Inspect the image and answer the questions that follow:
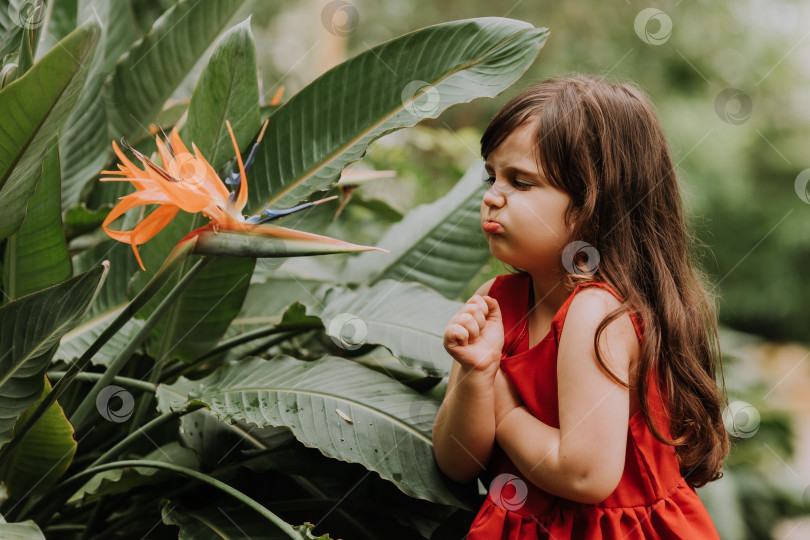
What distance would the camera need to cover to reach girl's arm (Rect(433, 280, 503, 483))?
70 cm

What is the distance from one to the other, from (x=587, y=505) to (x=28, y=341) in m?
0.60

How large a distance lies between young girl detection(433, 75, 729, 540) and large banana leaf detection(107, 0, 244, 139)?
2.09 feet

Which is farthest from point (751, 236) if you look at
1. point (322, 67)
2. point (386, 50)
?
point (386, 50)

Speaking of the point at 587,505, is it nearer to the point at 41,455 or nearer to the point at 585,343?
the point at 585,343

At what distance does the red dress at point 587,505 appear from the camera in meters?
0.72

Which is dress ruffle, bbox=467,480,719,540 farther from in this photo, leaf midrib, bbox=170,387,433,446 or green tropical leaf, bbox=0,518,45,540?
green tropical leaf, bbox=0,518,45,540

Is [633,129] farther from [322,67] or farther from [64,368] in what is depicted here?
[322,67]

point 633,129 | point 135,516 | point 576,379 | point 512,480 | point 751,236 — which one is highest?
point 633,129

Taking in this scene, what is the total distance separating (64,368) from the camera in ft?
3.41

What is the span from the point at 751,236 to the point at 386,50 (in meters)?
4.61

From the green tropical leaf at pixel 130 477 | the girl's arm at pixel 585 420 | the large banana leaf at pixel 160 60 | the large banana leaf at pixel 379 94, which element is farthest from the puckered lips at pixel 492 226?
the large banana leaf at pixel 160 60

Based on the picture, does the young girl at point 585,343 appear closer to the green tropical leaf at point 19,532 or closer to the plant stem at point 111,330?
the plant stem at point 111,330

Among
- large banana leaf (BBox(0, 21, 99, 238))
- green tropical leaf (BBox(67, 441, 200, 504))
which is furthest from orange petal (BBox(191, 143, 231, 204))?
green tropical leaf (BBox(67, 441, 200, 504))

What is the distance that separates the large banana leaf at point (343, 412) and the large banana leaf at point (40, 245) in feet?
0.77
